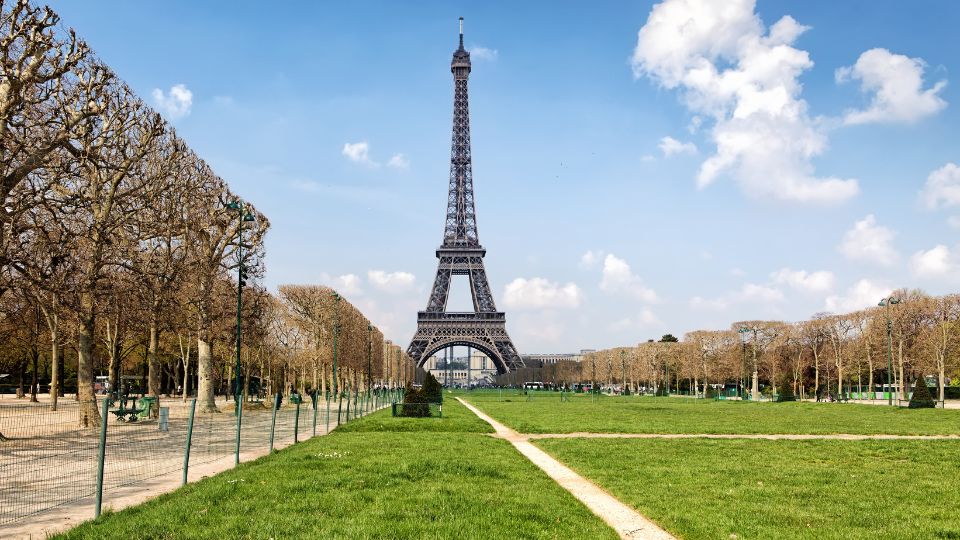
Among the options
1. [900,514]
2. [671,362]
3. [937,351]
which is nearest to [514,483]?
[900,514]

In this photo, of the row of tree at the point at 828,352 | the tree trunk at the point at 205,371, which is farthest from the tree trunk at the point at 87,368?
the row of tree at the point at 828,352

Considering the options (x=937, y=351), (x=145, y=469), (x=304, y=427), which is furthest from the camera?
(x=937, y=351)

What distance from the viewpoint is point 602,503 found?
1266cm

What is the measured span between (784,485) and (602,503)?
12.7 ft

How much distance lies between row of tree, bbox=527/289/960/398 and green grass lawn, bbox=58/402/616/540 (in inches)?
2100

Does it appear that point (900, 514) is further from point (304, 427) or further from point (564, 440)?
point (304, 427)

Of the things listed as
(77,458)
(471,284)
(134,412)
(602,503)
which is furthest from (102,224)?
(471,284)

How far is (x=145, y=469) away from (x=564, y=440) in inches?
515

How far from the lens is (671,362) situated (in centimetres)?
10469

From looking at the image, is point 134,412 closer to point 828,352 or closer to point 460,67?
point 828,352

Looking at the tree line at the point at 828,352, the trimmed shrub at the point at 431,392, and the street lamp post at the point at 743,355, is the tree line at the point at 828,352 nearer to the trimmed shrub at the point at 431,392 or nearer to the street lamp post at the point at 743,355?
the street lamp post at the point at 743,355

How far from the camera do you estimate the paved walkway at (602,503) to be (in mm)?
10383

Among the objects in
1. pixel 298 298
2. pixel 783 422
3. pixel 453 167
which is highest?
pixel 453 167

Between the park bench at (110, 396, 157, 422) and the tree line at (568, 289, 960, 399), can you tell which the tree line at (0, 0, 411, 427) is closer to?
the park bench at (110, 396, 157, 422)
